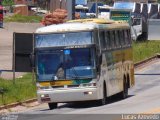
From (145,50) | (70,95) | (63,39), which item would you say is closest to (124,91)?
(70,95)

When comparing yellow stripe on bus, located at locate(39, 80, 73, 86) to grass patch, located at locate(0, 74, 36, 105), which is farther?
grass patch, located at locate(0, 74, 36, 105)

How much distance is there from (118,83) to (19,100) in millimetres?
4118

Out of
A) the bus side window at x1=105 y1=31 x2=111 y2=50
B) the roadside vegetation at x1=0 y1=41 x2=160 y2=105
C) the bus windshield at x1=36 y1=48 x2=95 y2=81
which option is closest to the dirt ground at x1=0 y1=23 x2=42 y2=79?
the roadside vegetation at x1=0 y1=41 x2=160 y2=105

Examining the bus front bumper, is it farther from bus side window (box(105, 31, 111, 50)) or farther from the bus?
bus side window (box(105, 31, 111, 50))

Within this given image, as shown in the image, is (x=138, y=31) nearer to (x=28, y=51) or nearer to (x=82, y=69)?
(x=28, y=51)

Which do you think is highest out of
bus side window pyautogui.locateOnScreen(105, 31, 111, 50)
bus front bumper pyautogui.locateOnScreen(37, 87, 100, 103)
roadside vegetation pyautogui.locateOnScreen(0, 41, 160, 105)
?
bus side window pyautogui.locateOnScreen(105, 31, 111, 50)

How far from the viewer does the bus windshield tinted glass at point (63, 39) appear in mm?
25297

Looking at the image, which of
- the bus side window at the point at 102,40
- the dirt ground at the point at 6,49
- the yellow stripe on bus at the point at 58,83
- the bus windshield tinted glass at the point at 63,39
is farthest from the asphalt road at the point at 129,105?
the dirt ground at the point at 6,49

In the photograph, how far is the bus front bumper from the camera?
24.9 m

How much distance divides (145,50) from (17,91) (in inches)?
1010

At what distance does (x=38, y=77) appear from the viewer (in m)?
25.3

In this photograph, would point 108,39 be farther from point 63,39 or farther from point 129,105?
point 129,105

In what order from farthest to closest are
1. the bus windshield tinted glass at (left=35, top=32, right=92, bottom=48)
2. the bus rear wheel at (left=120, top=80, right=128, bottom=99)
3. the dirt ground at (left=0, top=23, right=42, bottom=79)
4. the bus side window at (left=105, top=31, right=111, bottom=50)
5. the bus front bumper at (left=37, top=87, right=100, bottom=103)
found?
the dirt ground at (left=0, top=23, right=42, bottom=79)
the bus rear wheel at (left=120, top=80, right=128, bottom=99)
the bus side window at (left=105, top=31, right=111, bottom=50)
the bus windshield tinted glass at (left=35, top=32, right=92, bottom=48)
the bus front bumper at (left=37, top=87, right=100, bottom=103)

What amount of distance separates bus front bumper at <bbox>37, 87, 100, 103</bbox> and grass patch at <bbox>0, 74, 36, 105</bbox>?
355cm
